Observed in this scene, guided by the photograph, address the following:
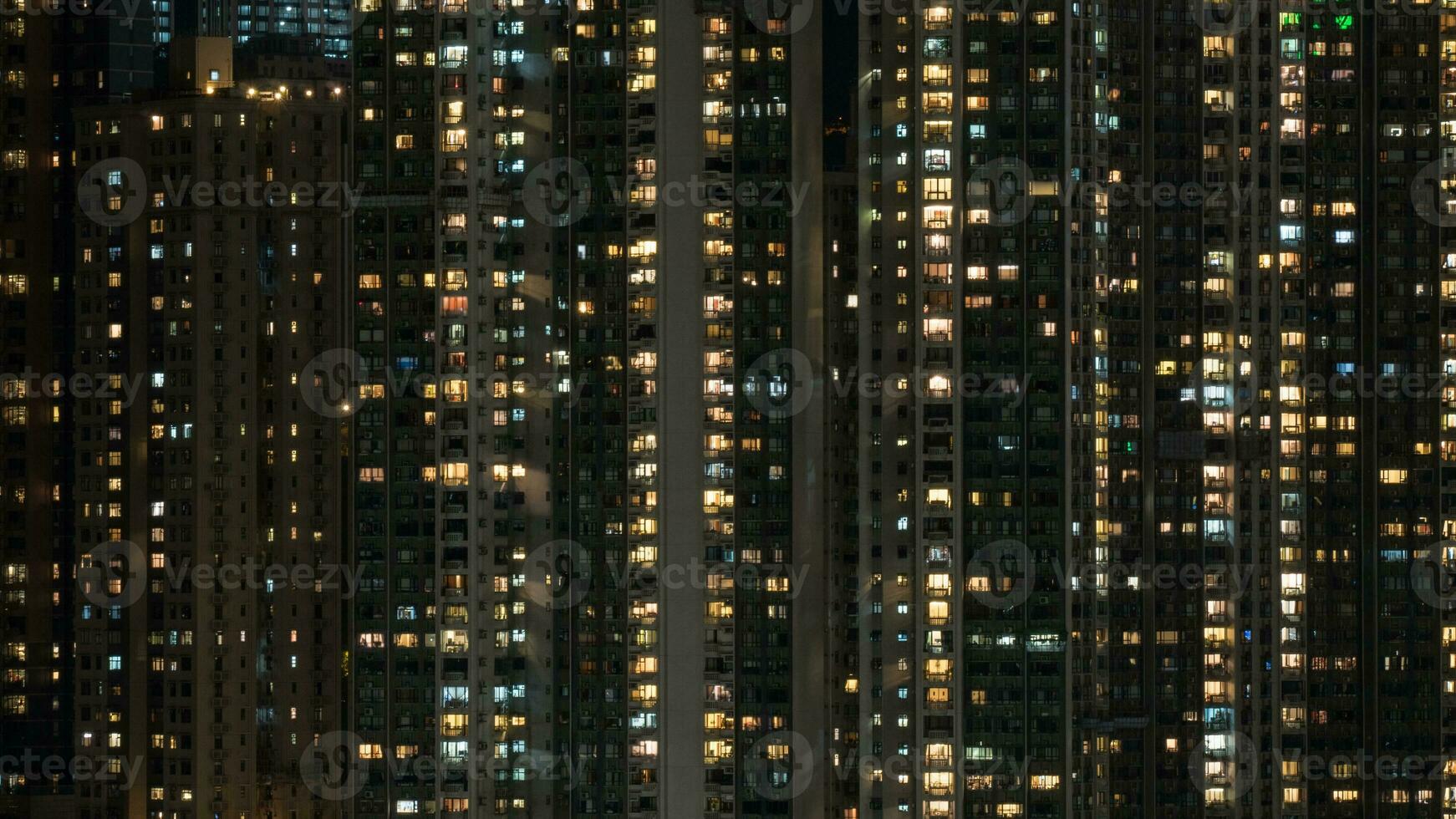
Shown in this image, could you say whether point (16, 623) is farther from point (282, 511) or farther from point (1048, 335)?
point (1048, 335)

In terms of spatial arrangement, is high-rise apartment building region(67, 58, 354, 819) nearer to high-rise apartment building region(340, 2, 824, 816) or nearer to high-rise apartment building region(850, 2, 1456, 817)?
high-rise apartment building region(340, 2, 824, 816)

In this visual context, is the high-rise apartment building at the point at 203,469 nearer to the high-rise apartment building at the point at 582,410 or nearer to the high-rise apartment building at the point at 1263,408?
the high-rise apartment building at the point at 582,410

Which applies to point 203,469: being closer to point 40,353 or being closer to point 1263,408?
point 40,353

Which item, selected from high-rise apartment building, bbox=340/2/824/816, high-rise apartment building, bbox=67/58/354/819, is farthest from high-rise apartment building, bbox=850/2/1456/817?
high-rise apartment building, bbox=67/58/354/819

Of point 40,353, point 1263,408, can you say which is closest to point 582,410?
point 1263,408

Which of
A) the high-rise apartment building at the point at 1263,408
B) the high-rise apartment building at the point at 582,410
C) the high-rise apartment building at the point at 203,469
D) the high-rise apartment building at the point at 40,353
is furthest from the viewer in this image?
the high-rise apartment building at the point at 40,353

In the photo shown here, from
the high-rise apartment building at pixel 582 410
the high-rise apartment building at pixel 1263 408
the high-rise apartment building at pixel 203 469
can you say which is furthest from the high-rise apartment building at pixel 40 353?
the high-rise apartment building at pixel 1263 408
